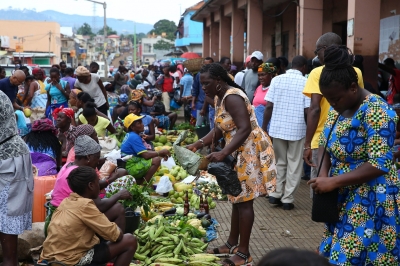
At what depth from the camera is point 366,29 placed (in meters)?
9.77

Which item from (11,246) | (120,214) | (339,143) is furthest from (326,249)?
(11,246)

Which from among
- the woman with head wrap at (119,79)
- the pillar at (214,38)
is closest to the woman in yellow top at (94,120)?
the woman with head wrap at (119,79)

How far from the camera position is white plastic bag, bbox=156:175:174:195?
9.05 m

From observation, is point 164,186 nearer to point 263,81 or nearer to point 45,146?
point 45,146

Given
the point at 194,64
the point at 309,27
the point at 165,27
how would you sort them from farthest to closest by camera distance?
the point at 165,27 < the point at 194,64 < the point at 309,27

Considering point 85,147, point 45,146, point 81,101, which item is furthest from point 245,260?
point 81,101

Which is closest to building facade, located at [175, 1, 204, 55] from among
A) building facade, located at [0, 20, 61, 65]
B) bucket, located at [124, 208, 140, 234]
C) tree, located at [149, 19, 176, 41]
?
building facade, located at [0, 20, 61, 65]

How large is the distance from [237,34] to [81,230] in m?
15.9

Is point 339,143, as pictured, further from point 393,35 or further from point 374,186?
point 393,35

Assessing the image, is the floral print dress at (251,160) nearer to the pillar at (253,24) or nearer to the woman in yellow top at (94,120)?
the woman in yellow top at (94,120)

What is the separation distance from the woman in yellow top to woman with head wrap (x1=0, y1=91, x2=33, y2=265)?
3968 mm

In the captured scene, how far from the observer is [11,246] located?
5551 millimetres

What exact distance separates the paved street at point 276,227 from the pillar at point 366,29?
102 inches

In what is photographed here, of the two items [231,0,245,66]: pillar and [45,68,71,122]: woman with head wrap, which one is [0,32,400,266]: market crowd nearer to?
[45,68,71,122]: woman with head wrap
